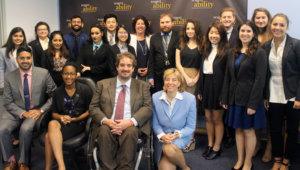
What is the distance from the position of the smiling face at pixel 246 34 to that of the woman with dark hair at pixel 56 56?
2.12 metres

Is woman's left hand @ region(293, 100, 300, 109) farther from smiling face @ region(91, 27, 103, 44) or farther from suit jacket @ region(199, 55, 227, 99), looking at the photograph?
smiling face @ region(91, 27, 103, 44)

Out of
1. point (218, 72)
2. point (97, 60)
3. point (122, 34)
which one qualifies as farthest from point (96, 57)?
point (218, 72)

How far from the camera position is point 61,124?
113 inches

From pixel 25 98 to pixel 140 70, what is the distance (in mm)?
1444

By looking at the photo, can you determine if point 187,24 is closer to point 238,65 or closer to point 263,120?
point 238,65

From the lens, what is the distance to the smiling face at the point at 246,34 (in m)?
2.68

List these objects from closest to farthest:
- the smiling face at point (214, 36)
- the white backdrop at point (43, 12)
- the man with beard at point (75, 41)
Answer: the smiling face at point (214, 36) → the white backdrop at point (43, 12) → the man with beard at point (75, 41)

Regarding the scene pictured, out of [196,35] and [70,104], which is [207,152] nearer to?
[196,35]

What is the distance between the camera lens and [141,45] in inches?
150

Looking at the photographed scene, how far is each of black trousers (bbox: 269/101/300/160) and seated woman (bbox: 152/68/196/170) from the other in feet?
2.81

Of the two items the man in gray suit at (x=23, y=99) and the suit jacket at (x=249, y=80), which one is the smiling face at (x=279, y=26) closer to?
the suit jacket at (x=249, y=80)

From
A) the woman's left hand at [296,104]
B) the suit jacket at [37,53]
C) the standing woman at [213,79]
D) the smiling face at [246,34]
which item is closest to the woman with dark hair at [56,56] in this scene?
the suit jacket at [37,53]

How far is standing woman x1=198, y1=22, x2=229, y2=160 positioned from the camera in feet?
10.0

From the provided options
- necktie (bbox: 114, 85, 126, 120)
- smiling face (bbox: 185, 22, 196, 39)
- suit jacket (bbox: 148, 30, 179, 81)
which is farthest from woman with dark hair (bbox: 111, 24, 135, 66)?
necktie (bbox: 114, 85, 126, 120)
